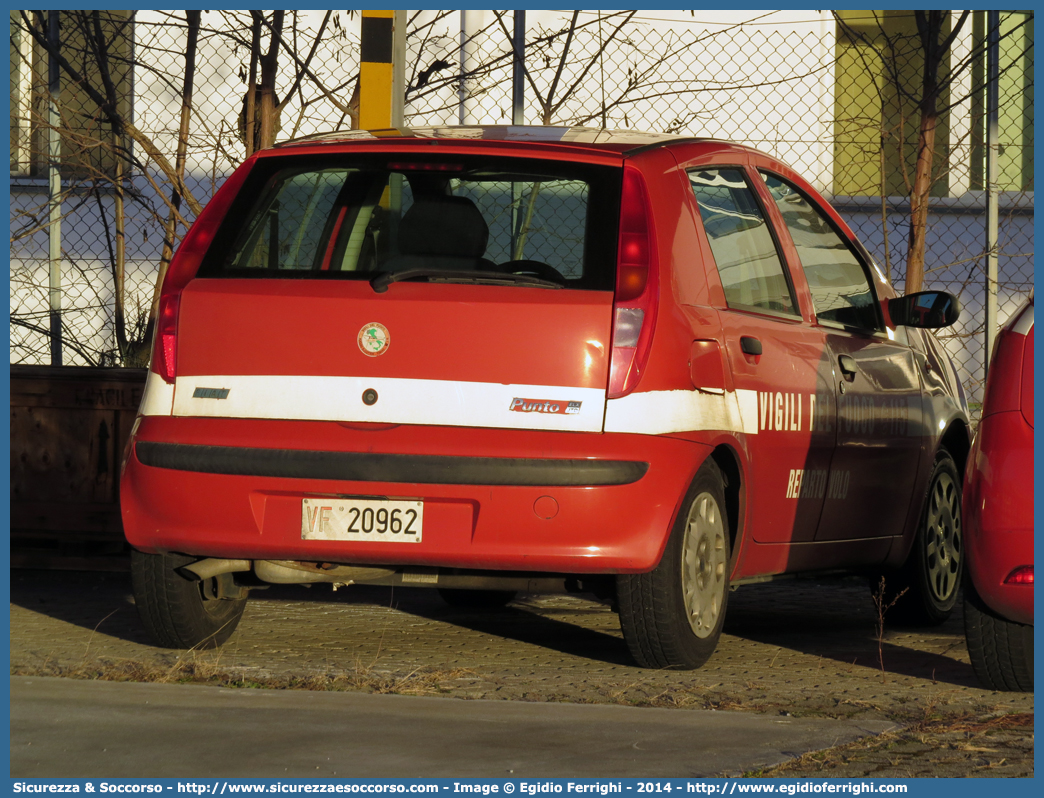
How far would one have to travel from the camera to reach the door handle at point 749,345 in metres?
5.79

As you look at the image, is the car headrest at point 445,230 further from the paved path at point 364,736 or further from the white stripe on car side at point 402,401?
the paved path at point 364,736

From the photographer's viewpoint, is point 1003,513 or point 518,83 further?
point 518,83

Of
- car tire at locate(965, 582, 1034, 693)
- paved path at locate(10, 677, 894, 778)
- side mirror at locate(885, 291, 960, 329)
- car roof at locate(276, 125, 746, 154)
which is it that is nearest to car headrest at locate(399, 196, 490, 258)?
car roof at locate(276, 125, 746, 154)

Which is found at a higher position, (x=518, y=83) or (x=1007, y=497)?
(x=518, y=83)

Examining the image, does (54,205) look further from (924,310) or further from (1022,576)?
(1022,576)

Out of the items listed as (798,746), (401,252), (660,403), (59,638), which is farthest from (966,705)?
(59,638)

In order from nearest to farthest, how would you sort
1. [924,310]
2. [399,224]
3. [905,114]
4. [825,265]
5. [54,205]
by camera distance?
[399,224] → [825,265] → [924,310] → [54,205] → [905,114]

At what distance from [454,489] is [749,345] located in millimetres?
1239

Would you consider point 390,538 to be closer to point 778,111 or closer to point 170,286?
point 170,286

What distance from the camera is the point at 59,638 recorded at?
6.39m

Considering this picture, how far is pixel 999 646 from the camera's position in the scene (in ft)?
17.7

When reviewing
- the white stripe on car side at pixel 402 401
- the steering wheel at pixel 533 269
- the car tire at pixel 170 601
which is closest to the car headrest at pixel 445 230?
the steering wheel at pixel 533 269

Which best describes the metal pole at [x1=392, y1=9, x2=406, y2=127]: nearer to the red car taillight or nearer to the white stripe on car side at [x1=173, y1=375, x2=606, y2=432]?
the red car taillight

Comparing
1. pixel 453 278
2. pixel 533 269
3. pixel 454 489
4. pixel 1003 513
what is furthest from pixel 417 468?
A: pixel 1003 513
